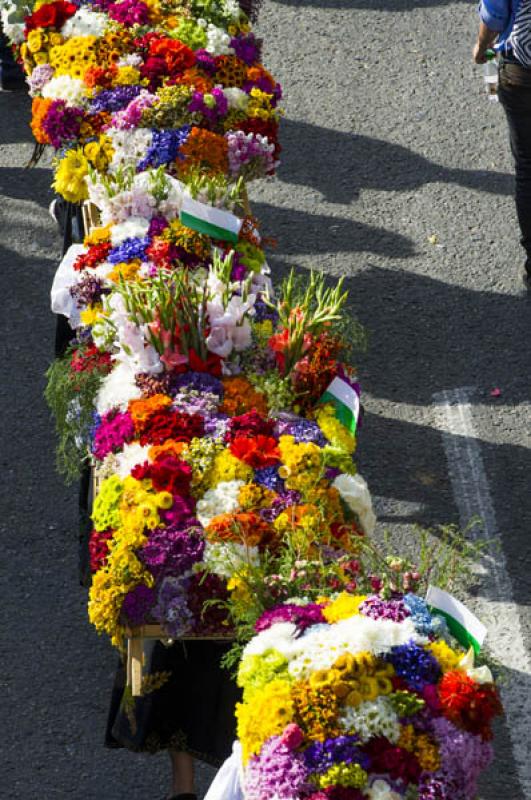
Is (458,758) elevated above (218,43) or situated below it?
below

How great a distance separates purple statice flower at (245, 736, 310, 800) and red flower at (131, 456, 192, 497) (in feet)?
3.48

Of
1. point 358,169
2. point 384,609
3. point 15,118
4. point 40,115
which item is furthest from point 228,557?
point 15,118

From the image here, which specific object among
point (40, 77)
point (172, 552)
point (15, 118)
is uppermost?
point (40, 77)

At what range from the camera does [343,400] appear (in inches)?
192

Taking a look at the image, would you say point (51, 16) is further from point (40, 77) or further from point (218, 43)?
point (218, 43)

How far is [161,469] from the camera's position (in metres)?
4.48

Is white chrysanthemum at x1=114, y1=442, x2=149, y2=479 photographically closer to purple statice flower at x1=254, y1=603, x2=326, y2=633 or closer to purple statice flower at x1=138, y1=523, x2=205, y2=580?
purple statice flower at x1=138, y1=523, x2=205, y2=580

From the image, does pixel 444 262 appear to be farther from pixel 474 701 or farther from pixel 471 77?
pixel 474 701

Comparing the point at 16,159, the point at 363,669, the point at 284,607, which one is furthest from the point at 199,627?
the point at 16,159

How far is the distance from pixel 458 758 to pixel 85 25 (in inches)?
159

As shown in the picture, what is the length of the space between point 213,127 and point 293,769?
3.29 metres

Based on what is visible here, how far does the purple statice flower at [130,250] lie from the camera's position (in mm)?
5387

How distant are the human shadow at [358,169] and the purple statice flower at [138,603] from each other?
409 cm

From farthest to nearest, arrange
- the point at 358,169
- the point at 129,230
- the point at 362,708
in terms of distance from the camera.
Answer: the point at 358,169
the point at 129,230
the point at 362,708
